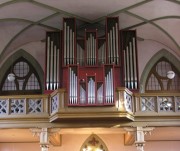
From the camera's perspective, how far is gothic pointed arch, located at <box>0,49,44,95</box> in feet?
59.7

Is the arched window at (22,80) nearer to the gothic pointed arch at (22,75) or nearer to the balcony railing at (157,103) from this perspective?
the gothic pointed arch at (22,75)

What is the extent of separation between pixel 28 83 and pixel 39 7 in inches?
166

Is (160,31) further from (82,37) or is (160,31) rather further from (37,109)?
(37,109)

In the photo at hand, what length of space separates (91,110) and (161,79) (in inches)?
204

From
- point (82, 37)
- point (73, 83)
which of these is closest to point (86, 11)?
point (82, 37)

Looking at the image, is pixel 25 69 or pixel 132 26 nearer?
pixel 132 26

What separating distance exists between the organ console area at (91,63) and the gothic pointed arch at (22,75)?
252cm

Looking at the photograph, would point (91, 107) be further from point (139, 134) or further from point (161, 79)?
point (161, 79)

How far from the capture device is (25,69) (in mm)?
18438

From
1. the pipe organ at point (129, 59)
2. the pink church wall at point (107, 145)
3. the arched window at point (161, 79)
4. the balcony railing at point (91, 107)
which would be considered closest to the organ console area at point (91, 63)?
the pipe organ at point (129, 59)

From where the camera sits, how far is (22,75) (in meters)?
18.4

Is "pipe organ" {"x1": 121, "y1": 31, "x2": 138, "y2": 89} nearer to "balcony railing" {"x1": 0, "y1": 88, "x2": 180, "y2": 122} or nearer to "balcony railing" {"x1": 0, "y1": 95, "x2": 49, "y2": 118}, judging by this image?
"balcony railing" {"x1": 0, "y1": 88, "x2": 180, "y2": 122}

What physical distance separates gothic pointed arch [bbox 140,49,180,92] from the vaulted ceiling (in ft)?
1.70

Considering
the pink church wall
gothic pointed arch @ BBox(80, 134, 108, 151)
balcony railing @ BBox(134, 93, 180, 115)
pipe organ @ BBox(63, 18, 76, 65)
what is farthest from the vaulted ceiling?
gothic pointed arch @ BBox(80, 134, 108, 151)
